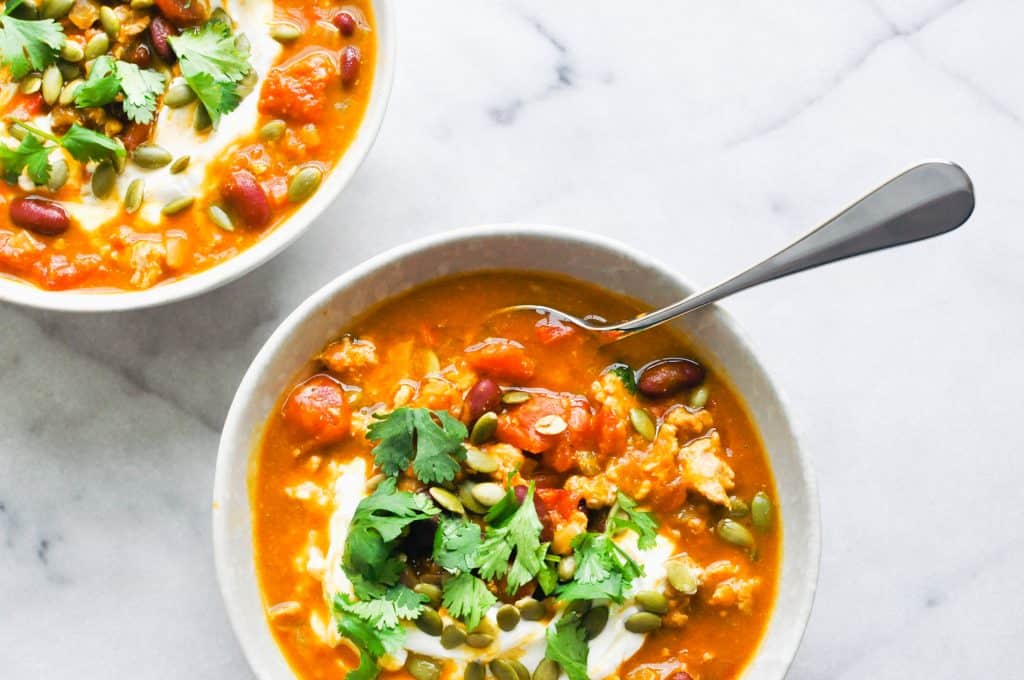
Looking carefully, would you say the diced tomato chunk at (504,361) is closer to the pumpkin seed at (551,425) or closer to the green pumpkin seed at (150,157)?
the pumpkin seed at (551,425)

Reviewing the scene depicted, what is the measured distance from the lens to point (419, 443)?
3.37m

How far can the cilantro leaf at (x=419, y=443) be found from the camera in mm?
3355

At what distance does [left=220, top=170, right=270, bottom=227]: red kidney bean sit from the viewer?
361 cm

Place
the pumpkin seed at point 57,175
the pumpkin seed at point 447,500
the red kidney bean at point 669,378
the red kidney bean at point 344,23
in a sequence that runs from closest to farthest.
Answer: the pumpkin seed at point 447,500 → the red kidney bean at point 669,378 → the pumpkin seed at point 57,175 → the red kidney bean at point 344,23

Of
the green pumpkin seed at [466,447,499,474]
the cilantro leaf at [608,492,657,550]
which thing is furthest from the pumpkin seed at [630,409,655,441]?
the green pumpkin seed at [466,447,499,474]

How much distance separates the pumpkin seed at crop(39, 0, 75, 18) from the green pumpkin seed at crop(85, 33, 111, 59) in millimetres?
118

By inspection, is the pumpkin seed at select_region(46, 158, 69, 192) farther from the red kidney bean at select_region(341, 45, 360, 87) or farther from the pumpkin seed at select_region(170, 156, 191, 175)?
the red kidney bean at select_region(341, 45, 360, 87)

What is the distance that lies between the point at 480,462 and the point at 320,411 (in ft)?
1.60

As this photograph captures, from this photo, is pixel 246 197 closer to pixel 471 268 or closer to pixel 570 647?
A: pixel 471 268

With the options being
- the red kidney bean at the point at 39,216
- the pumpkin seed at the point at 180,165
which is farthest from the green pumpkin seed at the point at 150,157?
the red kidney bean at the point at 39,216

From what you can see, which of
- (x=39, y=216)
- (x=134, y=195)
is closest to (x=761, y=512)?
(x=134, y=195)

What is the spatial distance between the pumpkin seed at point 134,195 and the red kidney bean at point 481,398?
1169 millimetres

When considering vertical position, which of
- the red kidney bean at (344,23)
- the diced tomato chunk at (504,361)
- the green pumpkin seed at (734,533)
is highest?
the red kidney bean at (344,23)

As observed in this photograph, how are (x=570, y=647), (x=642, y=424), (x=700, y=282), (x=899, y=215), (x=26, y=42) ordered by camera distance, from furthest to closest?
(x=700, y=282) → (x=26, y=42) → (x=642, y=424) → (x=570, y=647) → (x=899, y=215)
